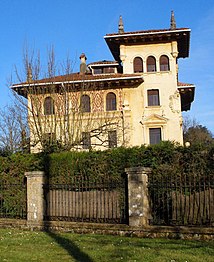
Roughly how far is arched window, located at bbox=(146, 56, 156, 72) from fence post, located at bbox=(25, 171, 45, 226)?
2291cm

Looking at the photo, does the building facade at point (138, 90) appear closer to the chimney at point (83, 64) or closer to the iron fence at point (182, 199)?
the chimney at point (83, 64)

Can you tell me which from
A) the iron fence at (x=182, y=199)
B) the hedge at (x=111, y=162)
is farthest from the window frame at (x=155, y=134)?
the iron fence at (x=182, y=199)

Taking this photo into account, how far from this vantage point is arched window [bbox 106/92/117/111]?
108 feet

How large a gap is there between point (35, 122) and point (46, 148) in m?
2.98

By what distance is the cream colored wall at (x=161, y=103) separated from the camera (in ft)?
109

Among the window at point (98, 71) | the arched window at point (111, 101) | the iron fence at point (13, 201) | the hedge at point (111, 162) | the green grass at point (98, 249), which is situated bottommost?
the green grass at point (98, 249)

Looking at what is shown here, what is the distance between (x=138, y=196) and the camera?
11.3 meters

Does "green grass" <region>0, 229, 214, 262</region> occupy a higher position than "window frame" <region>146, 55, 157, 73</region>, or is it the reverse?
"window frame" <region>146, 55, 157, 73</region>

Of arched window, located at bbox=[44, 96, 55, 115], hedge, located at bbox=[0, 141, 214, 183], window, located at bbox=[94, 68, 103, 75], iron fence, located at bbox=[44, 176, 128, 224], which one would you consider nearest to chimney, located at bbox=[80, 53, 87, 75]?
window, located at bbox=[94, 68, 103, 75]

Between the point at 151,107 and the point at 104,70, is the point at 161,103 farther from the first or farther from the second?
the point at 104,70

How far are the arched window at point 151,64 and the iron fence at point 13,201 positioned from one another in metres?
22.7

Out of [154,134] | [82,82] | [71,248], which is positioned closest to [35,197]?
[71,248]

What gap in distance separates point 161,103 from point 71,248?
25.8 meters

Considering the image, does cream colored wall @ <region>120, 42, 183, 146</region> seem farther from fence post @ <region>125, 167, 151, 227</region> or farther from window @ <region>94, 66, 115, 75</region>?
fence post @ <region>125, 167, 151, 227</region>
